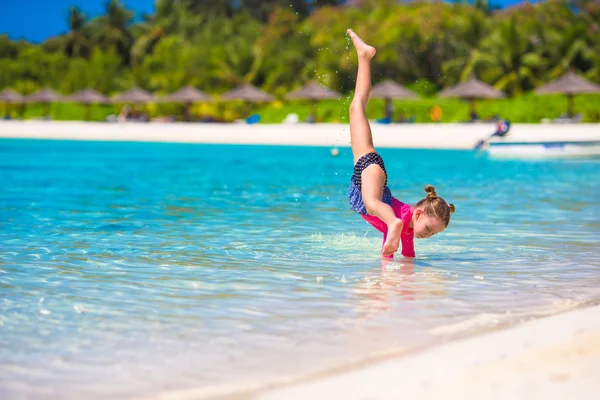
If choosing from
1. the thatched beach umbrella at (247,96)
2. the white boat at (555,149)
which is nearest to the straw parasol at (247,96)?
the thatched beach umbrella at (247,96)

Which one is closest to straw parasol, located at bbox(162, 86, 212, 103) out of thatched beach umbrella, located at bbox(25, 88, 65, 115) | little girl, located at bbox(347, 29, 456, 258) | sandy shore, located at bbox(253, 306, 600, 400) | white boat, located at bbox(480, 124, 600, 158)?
thatched beach umbrella, located at bbox(25, 88, 65, 115)

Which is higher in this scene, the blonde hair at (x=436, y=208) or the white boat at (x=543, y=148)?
the white boat at (x=543, y=148)

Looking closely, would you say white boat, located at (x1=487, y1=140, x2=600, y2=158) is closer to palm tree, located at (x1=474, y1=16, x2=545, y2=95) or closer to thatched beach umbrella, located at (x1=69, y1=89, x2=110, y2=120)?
palm tree, located at (x1=474, y1=16, x2=545, y2=95)

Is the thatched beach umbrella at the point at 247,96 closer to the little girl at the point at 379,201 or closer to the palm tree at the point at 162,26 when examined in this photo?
the palm tree at the point at 162,26

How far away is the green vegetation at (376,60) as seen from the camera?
43875mm

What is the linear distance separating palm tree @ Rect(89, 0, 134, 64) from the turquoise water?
61.2m

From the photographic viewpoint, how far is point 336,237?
9.11 meters

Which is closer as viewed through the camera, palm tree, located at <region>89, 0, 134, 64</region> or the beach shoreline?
the beach shoreline

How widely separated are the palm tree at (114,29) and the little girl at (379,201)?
68921 millimetres

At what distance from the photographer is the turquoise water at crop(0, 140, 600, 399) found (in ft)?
14.3

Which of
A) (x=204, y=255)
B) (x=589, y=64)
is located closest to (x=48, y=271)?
(x=204, y=255)

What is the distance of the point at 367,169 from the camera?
263 inches

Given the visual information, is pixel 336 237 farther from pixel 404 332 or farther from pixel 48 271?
pixel 404 332

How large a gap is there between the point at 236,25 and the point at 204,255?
63790 millimetres
